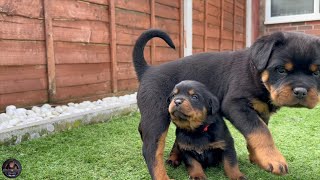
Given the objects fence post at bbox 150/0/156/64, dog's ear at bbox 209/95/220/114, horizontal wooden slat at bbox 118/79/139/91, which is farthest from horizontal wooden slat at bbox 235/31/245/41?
dog's ear at bbox 209/95/220/114

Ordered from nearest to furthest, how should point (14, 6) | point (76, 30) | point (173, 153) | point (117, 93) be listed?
1. point (173, 153)
2. point (14, 6)
3. point (76, 30)
4. point (117, 93)

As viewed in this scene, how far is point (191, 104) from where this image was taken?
2.34 m

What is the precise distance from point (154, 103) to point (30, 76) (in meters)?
1.94

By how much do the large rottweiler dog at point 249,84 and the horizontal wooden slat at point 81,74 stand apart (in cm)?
179

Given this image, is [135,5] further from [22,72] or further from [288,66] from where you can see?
[288,66]

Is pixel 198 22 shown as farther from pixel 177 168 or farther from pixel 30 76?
pixel 177 168

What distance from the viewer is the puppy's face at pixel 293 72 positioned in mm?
1943

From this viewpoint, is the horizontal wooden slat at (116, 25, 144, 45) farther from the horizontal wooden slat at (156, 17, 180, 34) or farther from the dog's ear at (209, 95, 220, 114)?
the dog's ear at (209, 95, 220, 114)

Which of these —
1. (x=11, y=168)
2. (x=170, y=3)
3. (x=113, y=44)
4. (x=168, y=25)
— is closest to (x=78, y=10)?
(x=113, y=44)

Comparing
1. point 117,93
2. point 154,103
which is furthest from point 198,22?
point 154,103

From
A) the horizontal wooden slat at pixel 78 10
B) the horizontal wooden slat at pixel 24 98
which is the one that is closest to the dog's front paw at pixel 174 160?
the horizontal wooden slat at pixel 24 98

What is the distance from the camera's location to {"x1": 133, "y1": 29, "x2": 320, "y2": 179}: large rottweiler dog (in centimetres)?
196

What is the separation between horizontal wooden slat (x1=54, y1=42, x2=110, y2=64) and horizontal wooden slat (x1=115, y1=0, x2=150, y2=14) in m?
0.68

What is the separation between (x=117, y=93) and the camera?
5.04 metres
